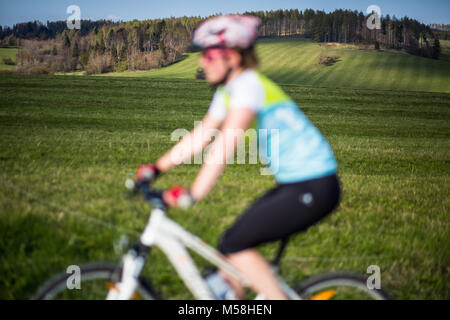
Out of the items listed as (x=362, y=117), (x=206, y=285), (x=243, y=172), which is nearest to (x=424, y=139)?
(x=362, y=117)

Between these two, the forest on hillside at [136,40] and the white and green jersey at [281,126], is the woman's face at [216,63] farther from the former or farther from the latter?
the forest on hillside at [136,40]

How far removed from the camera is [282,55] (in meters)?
86.6

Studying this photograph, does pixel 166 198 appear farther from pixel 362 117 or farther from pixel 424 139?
pixel 362 117

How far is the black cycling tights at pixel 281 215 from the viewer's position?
223 centimetres

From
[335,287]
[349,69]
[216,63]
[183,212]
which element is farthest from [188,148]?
[349,69]

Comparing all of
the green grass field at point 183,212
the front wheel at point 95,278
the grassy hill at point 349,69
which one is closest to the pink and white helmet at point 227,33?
the front wheel at point 95,278

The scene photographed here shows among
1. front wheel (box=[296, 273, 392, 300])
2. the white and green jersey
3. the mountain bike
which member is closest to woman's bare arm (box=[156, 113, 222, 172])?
the white and green jersey

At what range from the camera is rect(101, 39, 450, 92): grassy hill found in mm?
60312

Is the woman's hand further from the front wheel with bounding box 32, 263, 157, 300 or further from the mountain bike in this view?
the front wheel with bounding box 32, 263, 157, 300

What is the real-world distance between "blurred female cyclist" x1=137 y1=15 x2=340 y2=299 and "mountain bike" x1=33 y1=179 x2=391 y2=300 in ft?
0.38

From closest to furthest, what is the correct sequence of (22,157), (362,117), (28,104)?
(22,157) → (28,104) → (362,117)

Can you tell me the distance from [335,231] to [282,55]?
284ft

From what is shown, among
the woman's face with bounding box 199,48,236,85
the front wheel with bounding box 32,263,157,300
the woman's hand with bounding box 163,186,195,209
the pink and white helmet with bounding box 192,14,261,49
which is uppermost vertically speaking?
the pink and white helmet with bounding box 192,14,261,49
